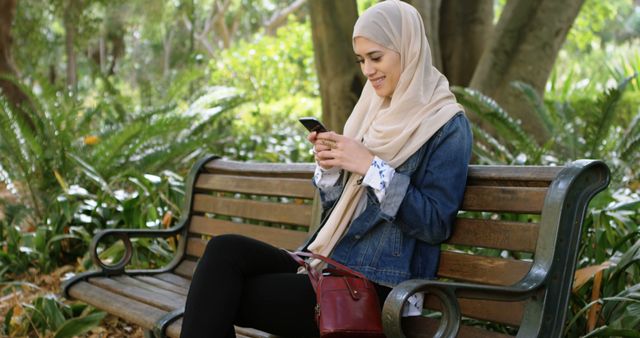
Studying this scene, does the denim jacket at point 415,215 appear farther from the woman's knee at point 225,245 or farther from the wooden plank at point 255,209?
the wooden plank at point 255,209

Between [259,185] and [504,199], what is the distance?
137 cm

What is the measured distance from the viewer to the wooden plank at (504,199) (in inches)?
90.8

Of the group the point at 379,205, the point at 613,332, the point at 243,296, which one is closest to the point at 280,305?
the point at 243,296

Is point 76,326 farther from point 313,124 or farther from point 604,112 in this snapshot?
point 604,112

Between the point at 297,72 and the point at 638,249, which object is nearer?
the point at 638,249

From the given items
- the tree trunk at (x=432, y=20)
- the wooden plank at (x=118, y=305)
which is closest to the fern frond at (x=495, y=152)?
the tree trunk at (x=432, y=20)

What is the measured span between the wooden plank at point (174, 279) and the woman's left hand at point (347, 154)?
1.26 metres

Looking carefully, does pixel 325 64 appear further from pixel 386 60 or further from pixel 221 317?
pixel 221 317

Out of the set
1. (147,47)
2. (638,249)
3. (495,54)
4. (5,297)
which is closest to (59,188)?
(5,297)

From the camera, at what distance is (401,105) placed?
8.25 ft

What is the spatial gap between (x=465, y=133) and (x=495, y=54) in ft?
10.8

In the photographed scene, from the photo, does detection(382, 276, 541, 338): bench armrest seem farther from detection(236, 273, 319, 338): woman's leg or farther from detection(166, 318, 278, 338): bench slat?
detection(166, 318, 278, 338): bench slat

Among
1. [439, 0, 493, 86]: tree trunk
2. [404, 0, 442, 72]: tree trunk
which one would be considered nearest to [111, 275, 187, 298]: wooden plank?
[404, 0, 442, 72]: tree trunk

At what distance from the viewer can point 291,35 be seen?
1291cm
